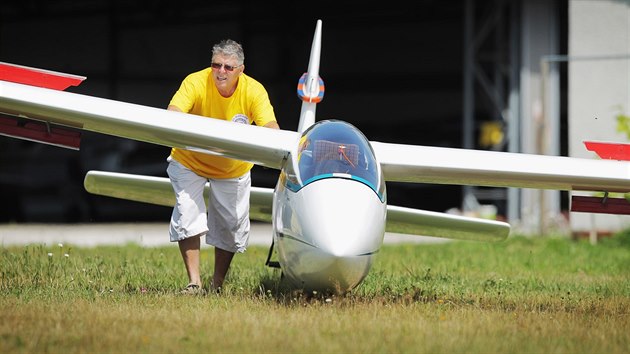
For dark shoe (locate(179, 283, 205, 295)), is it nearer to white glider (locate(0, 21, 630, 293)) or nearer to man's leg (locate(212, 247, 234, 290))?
man's leg (locate(212, 247, 234, 290))

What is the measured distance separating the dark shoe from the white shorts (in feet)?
1.31

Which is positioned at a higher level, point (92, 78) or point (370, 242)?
point (92, 78)

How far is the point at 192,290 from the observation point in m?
7.85

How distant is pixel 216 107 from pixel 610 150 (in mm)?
3086

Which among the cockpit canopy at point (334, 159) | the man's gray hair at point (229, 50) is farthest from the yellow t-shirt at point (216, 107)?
the cockpit canopy at point (334, 159)

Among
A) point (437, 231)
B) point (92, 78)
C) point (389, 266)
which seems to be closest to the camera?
point (437, 231)

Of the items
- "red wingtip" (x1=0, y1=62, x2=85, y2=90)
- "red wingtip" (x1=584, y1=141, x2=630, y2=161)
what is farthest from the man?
"red wingtip" (x1=584, y1=141, x2=630, y2=161)

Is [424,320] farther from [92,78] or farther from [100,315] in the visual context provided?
[92,78]

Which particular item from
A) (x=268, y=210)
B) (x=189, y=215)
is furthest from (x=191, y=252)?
(x=268, y=210)

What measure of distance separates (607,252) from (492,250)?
141 cm

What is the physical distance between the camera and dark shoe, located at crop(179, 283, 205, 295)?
774 centimetres

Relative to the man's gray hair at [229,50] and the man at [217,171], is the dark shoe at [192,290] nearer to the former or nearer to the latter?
the man at [217,171]

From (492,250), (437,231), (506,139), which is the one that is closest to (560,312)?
(437,231)

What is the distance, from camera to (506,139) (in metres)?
19.4
